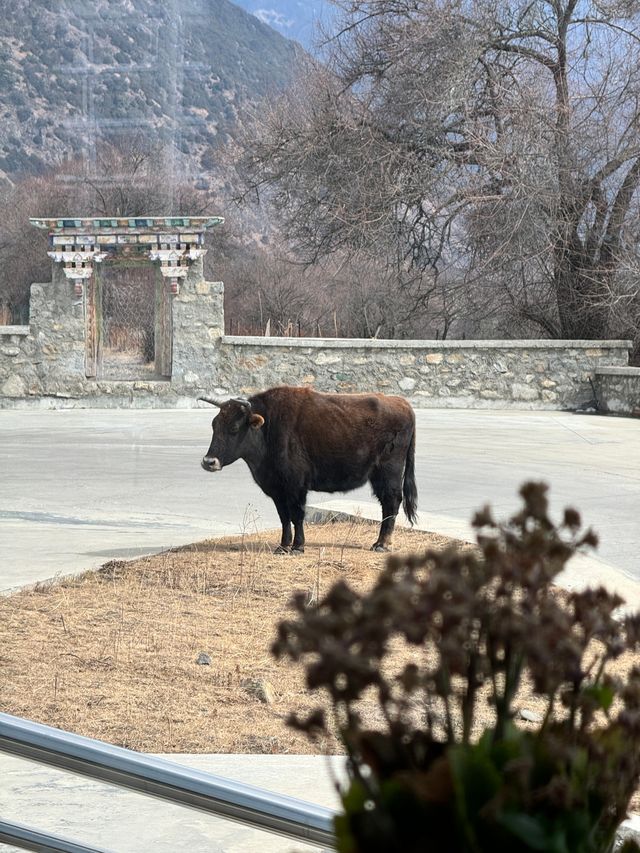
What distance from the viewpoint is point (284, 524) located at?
24.8 ft

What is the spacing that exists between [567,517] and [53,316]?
Result: 821 inches

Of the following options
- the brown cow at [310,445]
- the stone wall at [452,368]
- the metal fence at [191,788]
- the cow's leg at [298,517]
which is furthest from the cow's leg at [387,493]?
the stone wall at [452,368]

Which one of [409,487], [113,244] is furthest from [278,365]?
[409,487]

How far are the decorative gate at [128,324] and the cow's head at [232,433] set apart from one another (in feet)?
47.4

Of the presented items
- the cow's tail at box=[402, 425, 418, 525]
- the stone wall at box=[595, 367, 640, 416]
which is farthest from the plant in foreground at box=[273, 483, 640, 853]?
the stone wall at box=[595, 367, 640, 416]

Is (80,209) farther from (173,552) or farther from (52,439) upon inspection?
(173,552)

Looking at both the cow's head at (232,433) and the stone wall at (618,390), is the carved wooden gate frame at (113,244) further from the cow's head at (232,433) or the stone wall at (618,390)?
the cow's head at (232,433)

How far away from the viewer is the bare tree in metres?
21.6

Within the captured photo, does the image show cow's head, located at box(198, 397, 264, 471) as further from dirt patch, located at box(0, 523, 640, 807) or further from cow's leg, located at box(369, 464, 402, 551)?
cow's leg, located at box(369, 464, 402, 551)

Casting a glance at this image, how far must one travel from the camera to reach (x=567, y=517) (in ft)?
3.59

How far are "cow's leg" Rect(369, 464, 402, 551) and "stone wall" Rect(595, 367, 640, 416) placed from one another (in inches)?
476

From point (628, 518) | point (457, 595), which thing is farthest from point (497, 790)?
point (628, 518)

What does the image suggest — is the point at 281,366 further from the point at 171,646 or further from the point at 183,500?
the point at 171,646

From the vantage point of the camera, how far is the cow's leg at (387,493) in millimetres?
7754
